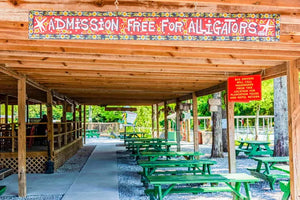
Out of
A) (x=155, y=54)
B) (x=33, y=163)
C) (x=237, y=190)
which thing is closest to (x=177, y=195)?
(x=237, y=190)

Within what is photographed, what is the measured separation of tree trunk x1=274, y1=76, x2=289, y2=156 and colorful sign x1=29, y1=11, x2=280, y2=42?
31.7ft

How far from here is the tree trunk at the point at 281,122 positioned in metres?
12.0

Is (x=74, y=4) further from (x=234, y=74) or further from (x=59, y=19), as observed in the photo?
(x=234, y=74)

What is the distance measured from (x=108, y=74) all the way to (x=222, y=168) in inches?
227

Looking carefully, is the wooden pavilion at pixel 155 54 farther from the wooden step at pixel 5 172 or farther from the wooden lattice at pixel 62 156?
the wooden lattice at pixel 62 156

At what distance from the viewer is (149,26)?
128 inches

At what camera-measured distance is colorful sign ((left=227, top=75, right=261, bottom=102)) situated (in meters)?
6.47

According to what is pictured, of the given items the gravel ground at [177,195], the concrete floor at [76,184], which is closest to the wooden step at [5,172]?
the concrete floor at [76,184]

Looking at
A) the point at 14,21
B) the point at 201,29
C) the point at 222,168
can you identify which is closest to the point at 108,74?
the point at 14,21

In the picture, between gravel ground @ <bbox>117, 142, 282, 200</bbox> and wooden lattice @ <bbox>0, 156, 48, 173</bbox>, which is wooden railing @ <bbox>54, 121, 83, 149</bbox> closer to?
wooden lattice @ <bbox>0, 156, 48, 173</bbox>

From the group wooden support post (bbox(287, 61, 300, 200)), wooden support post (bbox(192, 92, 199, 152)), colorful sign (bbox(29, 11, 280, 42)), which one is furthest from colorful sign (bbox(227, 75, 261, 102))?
wooden support post (bbox(192, 92, 199, 152))

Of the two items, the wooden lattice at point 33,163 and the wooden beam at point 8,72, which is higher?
the wooden beam at point 8,72

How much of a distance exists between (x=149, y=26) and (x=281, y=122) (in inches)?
410

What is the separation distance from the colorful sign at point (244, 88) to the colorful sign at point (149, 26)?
324 centimetres
